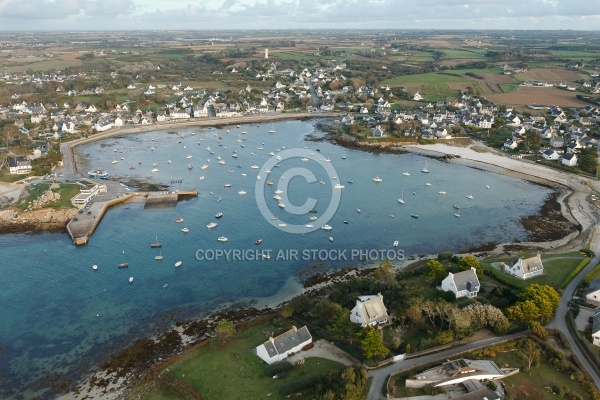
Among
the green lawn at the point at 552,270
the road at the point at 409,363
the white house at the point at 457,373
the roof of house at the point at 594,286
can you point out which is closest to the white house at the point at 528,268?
the green lawn at the point at 552,270

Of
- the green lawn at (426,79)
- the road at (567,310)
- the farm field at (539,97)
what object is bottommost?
the road at (567,310)

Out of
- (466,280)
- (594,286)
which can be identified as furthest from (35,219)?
(594,286)

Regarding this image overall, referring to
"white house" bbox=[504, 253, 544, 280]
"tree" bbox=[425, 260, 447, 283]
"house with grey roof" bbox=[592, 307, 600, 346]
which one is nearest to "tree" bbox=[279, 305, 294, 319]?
"tree" bbox=[425, 260, 447, 283]

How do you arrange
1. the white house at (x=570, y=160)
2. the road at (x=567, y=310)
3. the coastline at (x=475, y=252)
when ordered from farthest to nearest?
the white house at (x=570, y=160) < the coastline at (x=475, y=252) < the road at (x=567, y=310)

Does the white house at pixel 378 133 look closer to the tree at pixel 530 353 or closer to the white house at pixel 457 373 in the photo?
the tree at pixel 530 353

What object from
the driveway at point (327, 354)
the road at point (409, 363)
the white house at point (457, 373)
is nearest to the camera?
the road at point (409, 363)

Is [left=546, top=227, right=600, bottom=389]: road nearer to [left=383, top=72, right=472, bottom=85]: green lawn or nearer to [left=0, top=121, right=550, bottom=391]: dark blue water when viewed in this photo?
[left=0, top=121, right=550, bottom=391]: dark blue water

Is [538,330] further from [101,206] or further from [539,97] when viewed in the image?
[539,97]
